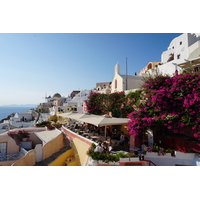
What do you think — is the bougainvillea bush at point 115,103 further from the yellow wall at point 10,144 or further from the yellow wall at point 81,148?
the yellow wall at point 10,144

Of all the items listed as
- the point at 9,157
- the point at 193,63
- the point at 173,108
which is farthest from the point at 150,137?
the point at 9,157

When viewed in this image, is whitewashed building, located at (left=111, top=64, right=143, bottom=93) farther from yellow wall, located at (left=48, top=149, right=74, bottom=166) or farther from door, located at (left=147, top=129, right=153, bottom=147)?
yellow wall, located at (left=48, top=149, right=74, bottom=166)

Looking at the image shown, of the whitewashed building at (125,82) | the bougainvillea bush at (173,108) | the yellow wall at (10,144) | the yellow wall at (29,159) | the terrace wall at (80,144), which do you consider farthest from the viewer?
the whitewashed building at (125,82)

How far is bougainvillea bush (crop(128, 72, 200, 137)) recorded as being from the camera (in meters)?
8.17

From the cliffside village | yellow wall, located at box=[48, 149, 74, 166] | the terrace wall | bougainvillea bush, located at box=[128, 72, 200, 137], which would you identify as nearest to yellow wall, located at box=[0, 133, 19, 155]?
the cliffside village

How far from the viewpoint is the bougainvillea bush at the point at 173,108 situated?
817cm

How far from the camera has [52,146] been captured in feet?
41.8

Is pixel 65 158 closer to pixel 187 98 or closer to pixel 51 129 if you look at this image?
pixel 51 129

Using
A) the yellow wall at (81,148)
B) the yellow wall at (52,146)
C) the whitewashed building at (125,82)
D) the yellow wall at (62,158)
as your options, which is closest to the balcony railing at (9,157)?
the yellow wall at (52,146)

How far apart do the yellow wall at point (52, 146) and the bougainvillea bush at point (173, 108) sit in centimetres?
766

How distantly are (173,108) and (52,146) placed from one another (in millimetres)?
10751

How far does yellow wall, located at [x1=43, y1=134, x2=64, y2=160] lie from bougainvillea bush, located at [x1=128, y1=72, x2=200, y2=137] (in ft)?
25.1

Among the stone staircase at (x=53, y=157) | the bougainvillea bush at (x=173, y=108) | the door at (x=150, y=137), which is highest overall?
the bougainvillea bush at (x=173, y=108)

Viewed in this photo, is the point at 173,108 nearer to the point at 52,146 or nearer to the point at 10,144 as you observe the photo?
the point at 52,146
